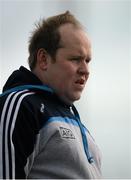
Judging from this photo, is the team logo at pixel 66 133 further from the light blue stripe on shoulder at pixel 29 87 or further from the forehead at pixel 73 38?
the forehead at pixel 73 38

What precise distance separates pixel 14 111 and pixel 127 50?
1.04 m

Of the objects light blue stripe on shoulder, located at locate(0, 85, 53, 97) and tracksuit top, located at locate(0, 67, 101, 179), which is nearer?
tracksuit top, located at locate(0, 67, 101, 179)

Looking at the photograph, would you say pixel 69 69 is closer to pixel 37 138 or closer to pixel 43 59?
pixel 43 59

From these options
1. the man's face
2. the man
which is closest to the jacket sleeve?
the man

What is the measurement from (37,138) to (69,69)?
0.24m

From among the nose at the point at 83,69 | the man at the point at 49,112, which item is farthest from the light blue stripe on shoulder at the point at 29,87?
the nose at the point at 83,69

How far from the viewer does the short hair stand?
1078mm

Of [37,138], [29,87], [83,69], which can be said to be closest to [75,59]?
[83,69]

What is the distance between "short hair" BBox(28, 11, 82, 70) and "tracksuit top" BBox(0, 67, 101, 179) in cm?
10

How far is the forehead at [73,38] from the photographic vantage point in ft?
3.50

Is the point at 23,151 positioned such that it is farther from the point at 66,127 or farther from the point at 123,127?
the point at 123,127

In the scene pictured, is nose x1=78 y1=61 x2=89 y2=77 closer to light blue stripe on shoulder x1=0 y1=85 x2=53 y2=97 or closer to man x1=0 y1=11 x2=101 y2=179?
man x1=0 y1=11 x2=101 y2=179

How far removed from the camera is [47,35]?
1.10 meters

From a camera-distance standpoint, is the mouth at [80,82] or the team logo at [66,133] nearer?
the team logo at [66,133]
